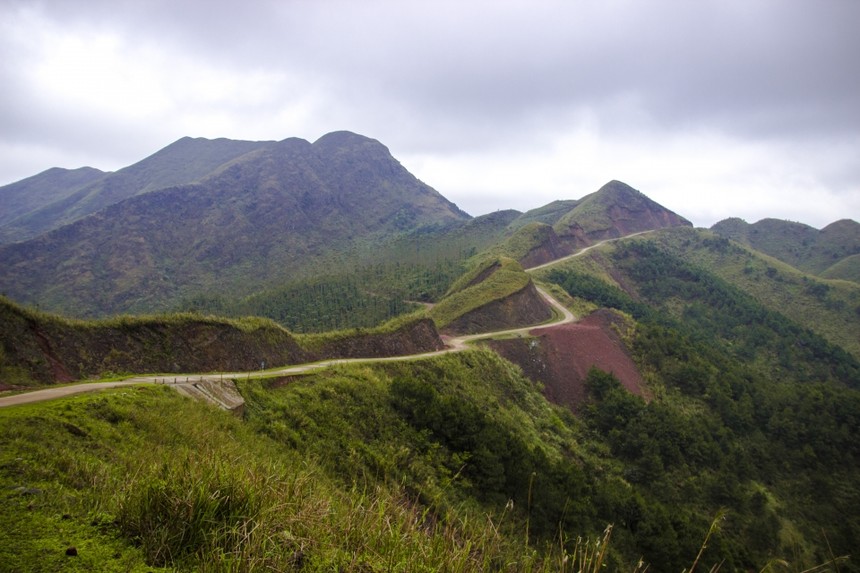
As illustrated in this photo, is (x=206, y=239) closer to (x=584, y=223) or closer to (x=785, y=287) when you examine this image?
(x=584, y=223)

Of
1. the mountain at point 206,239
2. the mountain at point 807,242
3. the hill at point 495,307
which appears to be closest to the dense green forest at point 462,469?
the hill at point 495,307

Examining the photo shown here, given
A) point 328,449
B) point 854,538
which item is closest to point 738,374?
point 854,538

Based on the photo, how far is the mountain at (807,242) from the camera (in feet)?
414

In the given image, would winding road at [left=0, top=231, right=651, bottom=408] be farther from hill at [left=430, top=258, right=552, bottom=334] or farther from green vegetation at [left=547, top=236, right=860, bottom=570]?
green vegetation at [left=547, top=236, right=860, bottom=570]

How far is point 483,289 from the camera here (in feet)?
173

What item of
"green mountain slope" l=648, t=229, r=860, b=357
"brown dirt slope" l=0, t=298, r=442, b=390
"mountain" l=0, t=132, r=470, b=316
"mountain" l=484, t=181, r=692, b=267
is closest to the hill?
"brown dirt slope" l=0, t=298, r=442, b=390

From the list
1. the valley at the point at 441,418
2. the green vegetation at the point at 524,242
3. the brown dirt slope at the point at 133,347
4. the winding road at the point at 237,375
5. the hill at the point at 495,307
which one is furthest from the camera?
the green vegetation at the point at 524,242

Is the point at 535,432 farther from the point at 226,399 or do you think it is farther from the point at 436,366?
the point at 226,399

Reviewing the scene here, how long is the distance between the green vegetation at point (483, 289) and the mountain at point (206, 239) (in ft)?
224

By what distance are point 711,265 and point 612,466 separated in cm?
9613

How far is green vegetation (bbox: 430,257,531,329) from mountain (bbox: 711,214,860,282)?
4732 inches

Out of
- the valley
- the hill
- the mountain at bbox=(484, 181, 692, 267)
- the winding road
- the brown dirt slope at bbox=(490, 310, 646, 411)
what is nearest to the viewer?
the valley

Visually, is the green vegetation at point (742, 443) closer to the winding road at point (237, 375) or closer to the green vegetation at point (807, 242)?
the winding road at point (237, 375)

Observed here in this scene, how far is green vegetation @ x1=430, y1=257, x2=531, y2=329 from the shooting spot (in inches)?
1925
